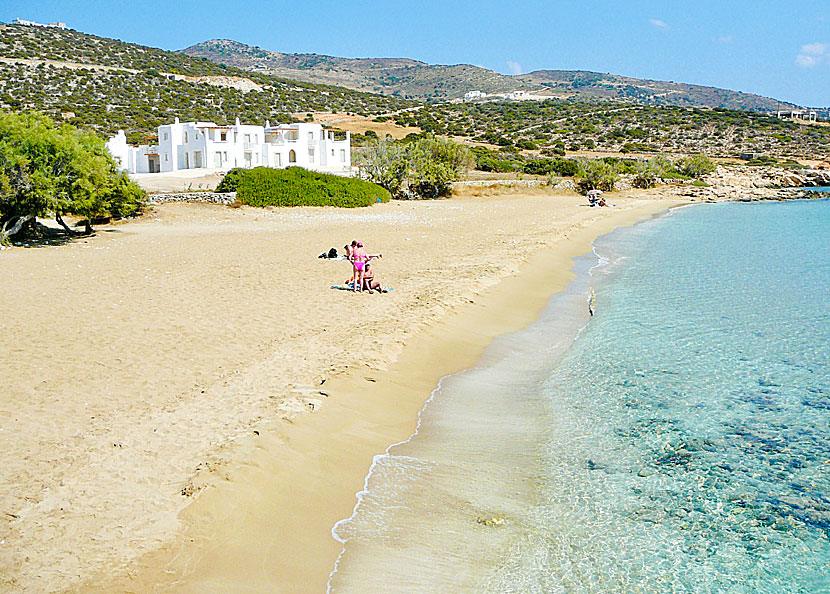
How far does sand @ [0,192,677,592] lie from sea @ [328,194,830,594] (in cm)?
48

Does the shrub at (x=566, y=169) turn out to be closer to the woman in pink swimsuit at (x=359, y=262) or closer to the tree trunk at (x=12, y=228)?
the tree trunk at (x=12, y=228)

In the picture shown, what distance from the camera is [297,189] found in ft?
103

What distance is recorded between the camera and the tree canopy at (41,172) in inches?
717

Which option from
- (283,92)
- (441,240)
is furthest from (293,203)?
(283,92)

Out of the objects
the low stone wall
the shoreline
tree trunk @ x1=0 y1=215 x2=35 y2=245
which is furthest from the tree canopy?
the shoreline

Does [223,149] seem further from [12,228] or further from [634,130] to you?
[634,130]

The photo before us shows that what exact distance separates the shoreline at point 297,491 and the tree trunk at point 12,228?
14290 mm

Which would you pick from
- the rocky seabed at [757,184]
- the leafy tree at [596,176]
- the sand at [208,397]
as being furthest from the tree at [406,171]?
the sand at [208,397]

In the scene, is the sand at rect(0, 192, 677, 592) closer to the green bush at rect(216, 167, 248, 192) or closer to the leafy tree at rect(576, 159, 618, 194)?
the green bush at rect(216, 167, 248, 192)

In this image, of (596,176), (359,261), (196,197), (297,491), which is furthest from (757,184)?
(297,491)

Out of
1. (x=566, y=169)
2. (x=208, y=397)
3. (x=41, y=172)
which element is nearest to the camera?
(x=208, y=397)

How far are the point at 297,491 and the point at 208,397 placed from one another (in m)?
2.07

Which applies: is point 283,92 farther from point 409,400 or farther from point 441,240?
point 409,400

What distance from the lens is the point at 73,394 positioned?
278 inches
